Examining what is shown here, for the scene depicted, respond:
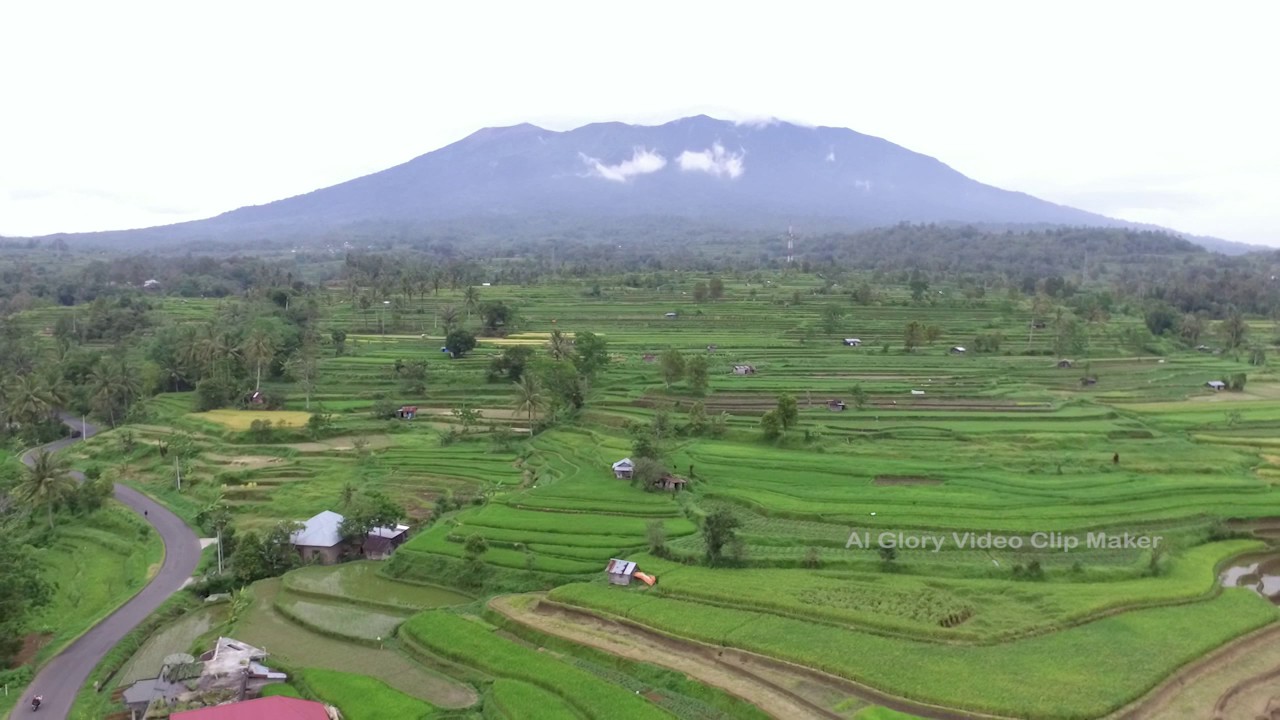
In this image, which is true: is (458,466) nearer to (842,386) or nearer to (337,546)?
(337,546)

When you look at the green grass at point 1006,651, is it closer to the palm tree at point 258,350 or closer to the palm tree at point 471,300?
the palm tree at point 258,350

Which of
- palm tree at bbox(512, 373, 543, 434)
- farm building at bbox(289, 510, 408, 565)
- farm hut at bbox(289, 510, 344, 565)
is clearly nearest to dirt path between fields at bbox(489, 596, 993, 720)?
farm building at bbox(289, 510, 408, 565)

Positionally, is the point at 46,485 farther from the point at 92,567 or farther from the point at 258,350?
the point at 258,350

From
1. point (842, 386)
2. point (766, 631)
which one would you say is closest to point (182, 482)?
point (766, 631)

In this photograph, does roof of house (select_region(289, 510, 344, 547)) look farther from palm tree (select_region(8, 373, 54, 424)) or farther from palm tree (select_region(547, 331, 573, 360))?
palm tree (select_region(8, 373, 54, 424))

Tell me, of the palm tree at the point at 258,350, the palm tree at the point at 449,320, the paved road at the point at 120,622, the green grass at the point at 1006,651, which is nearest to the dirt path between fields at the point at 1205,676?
the green grass at the point at 1006,651

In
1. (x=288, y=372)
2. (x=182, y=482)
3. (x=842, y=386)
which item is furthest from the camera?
(x=288, y=372)
